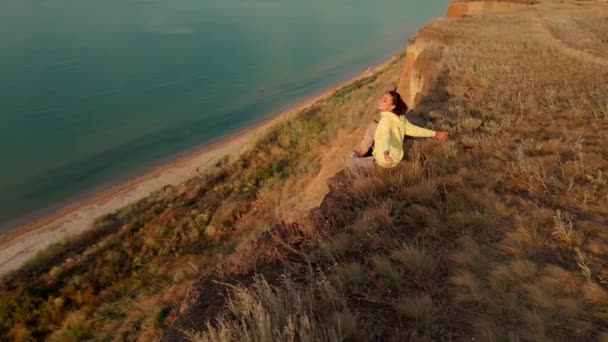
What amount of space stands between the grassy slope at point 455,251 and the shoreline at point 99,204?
47.6 ft

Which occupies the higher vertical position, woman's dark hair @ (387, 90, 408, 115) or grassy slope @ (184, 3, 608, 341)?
woman's dark hair @ (387, 90, 408, 115)

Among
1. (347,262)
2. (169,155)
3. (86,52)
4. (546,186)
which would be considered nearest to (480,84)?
(546,186)

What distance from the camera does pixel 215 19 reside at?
66438 mm

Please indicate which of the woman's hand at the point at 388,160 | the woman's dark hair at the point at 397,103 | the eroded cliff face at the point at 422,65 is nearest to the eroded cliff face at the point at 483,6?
the eroded cliff face at the point at 422,65

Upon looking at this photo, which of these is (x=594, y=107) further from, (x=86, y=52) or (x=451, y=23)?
(x=86, y=52)

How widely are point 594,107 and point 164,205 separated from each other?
14.8 meters

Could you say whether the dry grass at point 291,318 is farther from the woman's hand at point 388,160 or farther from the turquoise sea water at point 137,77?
the turquoise sea water at point 137,77

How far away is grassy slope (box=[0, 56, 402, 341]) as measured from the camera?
10430 mm

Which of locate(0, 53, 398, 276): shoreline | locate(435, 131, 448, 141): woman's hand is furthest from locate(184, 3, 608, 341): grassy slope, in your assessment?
locate(0, 53, 398, 276): shoreline

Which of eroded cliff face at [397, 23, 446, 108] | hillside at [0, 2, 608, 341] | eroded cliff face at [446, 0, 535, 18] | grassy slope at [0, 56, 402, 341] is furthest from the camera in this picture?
eroded cliff face at [446, 0, 535, 18]

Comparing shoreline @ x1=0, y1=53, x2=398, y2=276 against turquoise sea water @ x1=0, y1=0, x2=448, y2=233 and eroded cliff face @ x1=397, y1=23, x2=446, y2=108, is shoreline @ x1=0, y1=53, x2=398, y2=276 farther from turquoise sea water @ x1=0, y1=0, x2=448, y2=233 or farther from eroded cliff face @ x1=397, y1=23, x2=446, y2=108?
eroded cliff face @ x1=397, y1=23, x2=446, y2=108

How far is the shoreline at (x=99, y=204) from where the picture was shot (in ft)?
54.2

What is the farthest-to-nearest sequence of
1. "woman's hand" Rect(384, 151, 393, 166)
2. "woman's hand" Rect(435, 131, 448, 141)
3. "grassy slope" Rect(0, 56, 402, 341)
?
"grassy slope" Rect(0, 56, 402, 341) < "woman's hand" Rect(435, 131, 448, 141) < "woman's hand" Rect(384, 151, 393, 166)

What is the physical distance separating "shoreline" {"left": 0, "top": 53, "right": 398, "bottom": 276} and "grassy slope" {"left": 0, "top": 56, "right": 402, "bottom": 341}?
1.30m
